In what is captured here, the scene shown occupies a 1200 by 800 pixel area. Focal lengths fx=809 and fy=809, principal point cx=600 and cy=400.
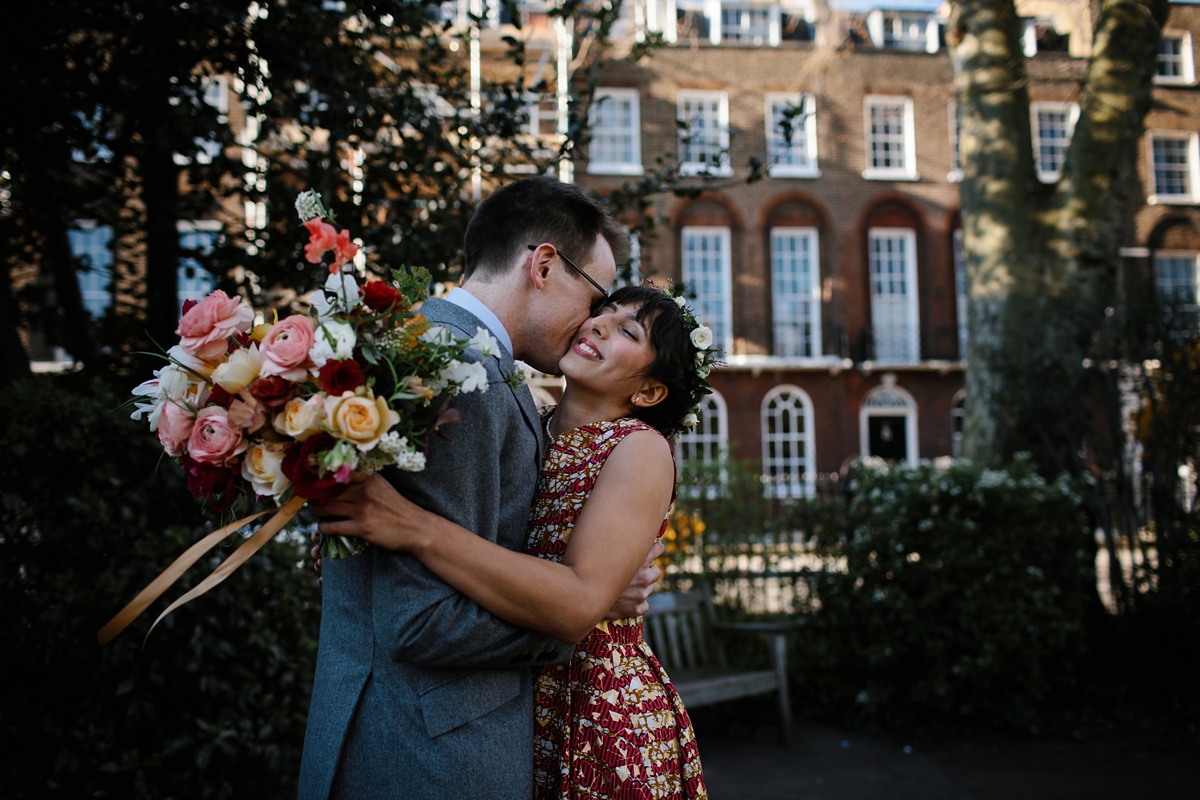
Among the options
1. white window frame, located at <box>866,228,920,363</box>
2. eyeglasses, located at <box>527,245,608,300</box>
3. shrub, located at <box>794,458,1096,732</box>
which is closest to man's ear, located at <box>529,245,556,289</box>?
eyeglasses, located at <box>527,245,608,300</box>

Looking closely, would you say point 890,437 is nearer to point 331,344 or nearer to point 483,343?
point 483,343

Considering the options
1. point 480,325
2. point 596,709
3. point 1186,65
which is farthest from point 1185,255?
point 480,325

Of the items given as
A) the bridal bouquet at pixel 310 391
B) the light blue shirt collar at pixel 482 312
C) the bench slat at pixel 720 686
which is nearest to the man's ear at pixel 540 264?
the light blue shirt collar at pixel 482 312

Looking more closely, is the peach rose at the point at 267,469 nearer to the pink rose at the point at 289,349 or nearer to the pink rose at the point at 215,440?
the pink rose at the point at 215,440

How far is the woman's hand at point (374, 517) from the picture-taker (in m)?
1.63

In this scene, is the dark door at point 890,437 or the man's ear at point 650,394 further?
the dark door at point 890,437

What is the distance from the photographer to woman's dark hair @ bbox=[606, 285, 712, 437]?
2.47 meters

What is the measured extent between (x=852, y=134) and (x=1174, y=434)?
19.2 metres

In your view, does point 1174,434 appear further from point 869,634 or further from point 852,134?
point 852,134

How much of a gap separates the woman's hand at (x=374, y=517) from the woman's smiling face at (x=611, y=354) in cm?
86

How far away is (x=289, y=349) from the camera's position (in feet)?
5.07

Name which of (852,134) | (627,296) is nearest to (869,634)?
(627,296)

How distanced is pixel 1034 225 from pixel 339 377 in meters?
8.18

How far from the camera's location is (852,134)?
23891 millimetres
